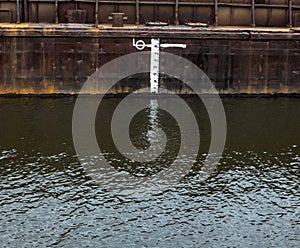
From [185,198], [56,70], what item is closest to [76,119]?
[56,70]

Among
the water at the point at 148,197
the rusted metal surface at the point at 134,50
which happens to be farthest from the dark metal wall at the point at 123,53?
the water at the point at 148,197

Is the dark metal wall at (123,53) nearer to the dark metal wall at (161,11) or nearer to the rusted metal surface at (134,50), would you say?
the rusted metal surface at (134,50)

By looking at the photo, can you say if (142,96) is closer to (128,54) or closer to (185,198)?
(128,54)

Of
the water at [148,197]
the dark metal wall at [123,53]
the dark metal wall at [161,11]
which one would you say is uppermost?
the dark metal wall at [161,11]

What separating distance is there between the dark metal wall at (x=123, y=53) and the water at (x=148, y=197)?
3011mm

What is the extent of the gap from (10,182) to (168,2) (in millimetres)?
13245

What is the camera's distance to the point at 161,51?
2492cm

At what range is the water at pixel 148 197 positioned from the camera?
13.5 m

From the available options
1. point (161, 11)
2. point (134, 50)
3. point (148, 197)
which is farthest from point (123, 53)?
point (148, 197)

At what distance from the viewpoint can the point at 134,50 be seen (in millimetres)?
24781

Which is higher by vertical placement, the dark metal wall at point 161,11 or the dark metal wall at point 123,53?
the dark metal wall at point 161,11

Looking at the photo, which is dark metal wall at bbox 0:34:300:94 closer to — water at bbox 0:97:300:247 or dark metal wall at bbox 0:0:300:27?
dark metal wall at bbox 0:0:300:27

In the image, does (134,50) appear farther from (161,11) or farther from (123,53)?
(161,11)

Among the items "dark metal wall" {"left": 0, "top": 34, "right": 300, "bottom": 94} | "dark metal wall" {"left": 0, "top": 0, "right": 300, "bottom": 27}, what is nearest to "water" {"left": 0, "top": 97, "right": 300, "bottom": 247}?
"dark metal wall" {"left": 0, "top": 34, "right": 300, "bottom": 94}
